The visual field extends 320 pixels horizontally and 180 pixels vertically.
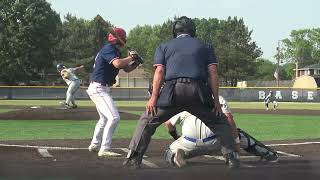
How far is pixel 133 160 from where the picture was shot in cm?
719

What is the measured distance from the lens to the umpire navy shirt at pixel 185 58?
23.3ft

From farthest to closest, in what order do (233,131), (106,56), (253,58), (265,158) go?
(253,58) < (106,56) < (265,158) < (233,131)

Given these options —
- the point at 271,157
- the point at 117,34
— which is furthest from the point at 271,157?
the point at 117,34

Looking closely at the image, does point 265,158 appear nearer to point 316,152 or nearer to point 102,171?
point 316,152

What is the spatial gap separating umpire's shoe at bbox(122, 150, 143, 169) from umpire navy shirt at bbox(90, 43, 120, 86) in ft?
7.07

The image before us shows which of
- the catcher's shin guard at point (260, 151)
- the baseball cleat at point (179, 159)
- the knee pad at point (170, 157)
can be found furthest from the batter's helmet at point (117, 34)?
the catcher's shin guard at point (260, 151)

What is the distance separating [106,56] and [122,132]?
6.96 metres

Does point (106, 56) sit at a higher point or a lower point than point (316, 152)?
higher

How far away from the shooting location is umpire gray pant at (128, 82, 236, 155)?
7.02m

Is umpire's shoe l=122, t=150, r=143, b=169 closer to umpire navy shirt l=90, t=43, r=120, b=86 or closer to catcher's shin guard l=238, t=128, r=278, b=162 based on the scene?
catcher's shin guard l=238, t=128, r=278, b=162

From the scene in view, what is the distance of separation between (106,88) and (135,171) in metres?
2.86

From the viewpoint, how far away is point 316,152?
31.9 ft

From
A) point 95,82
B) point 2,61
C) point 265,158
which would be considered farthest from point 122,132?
point 2,61

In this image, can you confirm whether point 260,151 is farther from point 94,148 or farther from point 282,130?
point 282,130
